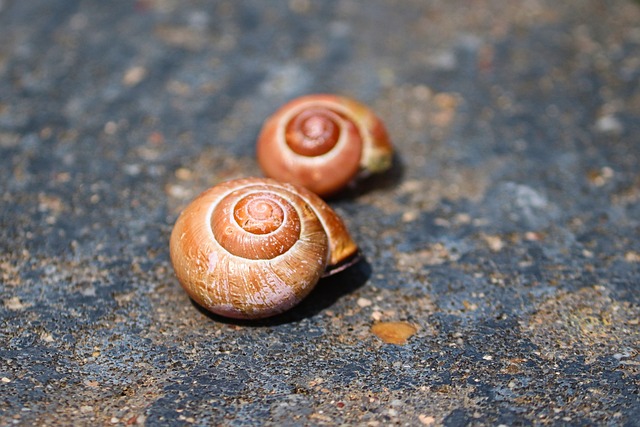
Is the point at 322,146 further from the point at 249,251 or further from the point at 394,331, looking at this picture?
the point at 394,331

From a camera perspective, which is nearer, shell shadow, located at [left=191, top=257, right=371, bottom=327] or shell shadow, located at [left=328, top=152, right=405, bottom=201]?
shell shadow, located at [left=191, top=257, right=371, bottom=327]

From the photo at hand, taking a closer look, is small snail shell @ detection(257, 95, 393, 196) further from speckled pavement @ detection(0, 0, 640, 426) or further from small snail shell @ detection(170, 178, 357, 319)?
small snail shell @ detection(170, 178, 357, 319)

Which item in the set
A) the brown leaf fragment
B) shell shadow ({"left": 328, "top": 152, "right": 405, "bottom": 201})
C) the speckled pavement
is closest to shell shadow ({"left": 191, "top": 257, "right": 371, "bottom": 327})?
the speckled pavement

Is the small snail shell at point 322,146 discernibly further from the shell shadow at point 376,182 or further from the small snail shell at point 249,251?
the small snail shell at point 249,251

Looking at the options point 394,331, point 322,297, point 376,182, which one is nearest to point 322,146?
point 376,182

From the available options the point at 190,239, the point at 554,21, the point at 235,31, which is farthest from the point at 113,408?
the point at 554,21

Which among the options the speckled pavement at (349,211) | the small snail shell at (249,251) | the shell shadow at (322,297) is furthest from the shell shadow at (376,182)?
the small snail shell at (249,251)

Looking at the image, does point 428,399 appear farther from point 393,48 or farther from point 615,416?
point 393,48
